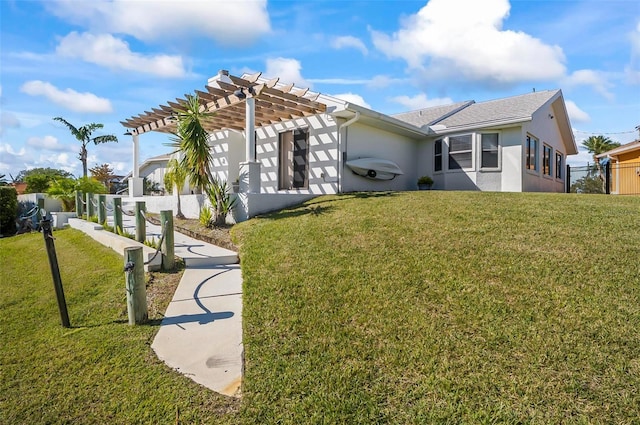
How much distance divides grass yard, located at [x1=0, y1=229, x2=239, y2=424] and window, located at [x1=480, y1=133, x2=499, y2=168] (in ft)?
39.2

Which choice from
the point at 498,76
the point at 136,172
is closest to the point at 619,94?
the point at 498,76

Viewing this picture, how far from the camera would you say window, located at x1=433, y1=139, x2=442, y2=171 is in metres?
13.9

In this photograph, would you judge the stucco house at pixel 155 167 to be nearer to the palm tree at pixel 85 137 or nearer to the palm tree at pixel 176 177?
the palm tree at pixel 85 137

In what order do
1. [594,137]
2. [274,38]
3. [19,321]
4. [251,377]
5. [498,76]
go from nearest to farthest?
[251,377] → [19,321] → [274,38] → [498,76] → [594,137]

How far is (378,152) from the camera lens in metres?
12.5

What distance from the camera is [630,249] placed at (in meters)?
4.88

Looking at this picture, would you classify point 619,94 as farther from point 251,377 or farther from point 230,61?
point 251,377

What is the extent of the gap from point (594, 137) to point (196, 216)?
3474 centimetres

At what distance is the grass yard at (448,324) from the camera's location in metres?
2.57

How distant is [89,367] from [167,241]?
2.76m

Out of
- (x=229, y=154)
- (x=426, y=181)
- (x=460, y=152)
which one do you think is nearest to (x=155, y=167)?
(x=229, y=154)

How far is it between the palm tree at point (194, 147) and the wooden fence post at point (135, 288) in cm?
561

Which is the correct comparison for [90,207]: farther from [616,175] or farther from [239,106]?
[616,175]

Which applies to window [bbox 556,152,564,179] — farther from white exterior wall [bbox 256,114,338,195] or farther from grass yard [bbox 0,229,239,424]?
grass yard [bbox 0,229,239,424]
